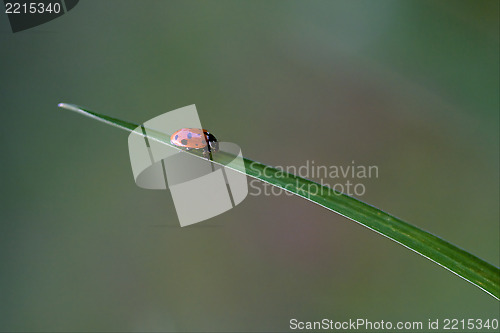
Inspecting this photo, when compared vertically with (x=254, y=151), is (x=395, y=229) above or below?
above

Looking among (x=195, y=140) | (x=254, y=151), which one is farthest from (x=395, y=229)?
(x=254, y=151)

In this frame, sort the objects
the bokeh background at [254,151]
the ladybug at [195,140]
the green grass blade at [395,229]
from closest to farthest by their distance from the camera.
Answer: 1. the green grass blade at [395,229]
2. the ladybug at [195,140]
3. the bokeh background at [254,151]

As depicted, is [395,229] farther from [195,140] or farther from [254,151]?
[254,151]

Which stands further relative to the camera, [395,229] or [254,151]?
[254,151]

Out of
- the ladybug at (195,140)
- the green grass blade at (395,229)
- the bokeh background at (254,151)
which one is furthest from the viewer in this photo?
the bokeh background at (254,151)

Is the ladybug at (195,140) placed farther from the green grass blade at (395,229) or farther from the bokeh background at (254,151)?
the bokeh background at (254,151)

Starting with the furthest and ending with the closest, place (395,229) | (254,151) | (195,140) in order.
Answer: (254,151), (195,140), (395,229)

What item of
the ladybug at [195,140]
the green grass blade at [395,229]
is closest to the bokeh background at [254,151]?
the ladybug at [195,140]

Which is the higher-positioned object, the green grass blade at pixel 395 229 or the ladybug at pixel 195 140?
the ladybug at pixel 195 140
